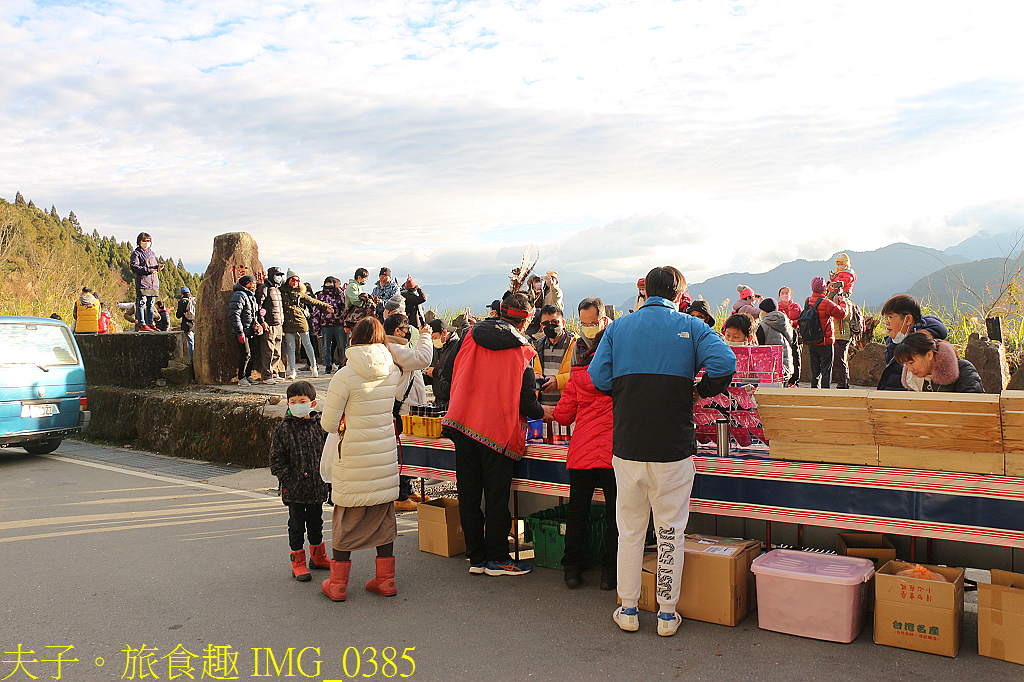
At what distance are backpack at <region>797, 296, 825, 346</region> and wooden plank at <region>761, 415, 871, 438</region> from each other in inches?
277

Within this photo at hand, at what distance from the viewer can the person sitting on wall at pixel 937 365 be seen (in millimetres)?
4582

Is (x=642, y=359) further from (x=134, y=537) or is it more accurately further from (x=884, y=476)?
(x=134, y=537)

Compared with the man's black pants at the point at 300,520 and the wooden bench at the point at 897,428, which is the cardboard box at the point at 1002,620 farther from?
the man's black pants at the point at 300,520

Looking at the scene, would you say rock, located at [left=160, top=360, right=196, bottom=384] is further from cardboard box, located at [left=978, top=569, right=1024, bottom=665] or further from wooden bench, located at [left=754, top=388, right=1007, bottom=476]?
cardboard box, located at [left=978, top=569, right=1024, bottom=665]

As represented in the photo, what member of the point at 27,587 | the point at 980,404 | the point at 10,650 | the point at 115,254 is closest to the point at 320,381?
the point at 27,587

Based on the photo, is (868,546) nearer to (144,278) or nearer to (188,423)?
(188,423)

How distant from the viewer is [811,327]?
11.0 meters

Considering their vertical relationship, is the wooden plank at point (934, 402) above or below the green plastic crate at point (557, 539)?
above

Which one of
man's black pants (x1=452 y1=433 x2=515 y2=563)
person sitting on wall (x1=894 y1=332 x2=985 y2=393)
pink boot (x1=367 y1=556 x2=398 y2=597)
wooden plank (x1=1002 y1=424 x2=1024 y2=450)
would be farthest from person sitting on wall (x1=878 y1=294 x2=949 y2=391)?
pink boot (x1=367 y1=556 x2=398 y2=597)

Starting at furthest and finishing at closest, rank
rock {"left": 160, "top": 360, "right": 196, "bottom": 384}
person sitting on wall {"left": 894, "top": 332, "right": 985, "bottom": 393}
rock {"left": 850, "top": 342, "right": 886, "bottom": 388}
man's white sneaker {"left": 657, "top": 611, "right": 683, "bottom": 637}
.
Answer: rock {"left": 160, "top": 360, "right": 196, "bottom": 384}
rock {"left": 850, "top": 342, "right": 886, "bottom": 388}
person sitting on wall {"left": 894, "top": 332, "right": 985, "bottom": 393}
man's white sneaker {"left": 657, "top": 611, "right": 683, "bottom": 637}

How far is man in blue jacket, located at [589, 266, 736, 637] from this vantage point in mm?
4234

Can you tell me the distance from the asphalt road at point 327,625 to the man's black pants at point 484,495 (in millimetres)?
234

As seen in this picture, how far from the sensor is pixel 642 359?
4305 millimetres

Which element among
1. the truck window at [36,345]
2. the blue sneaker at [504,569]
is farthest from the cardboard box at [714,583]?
the truck window at [36,345]
